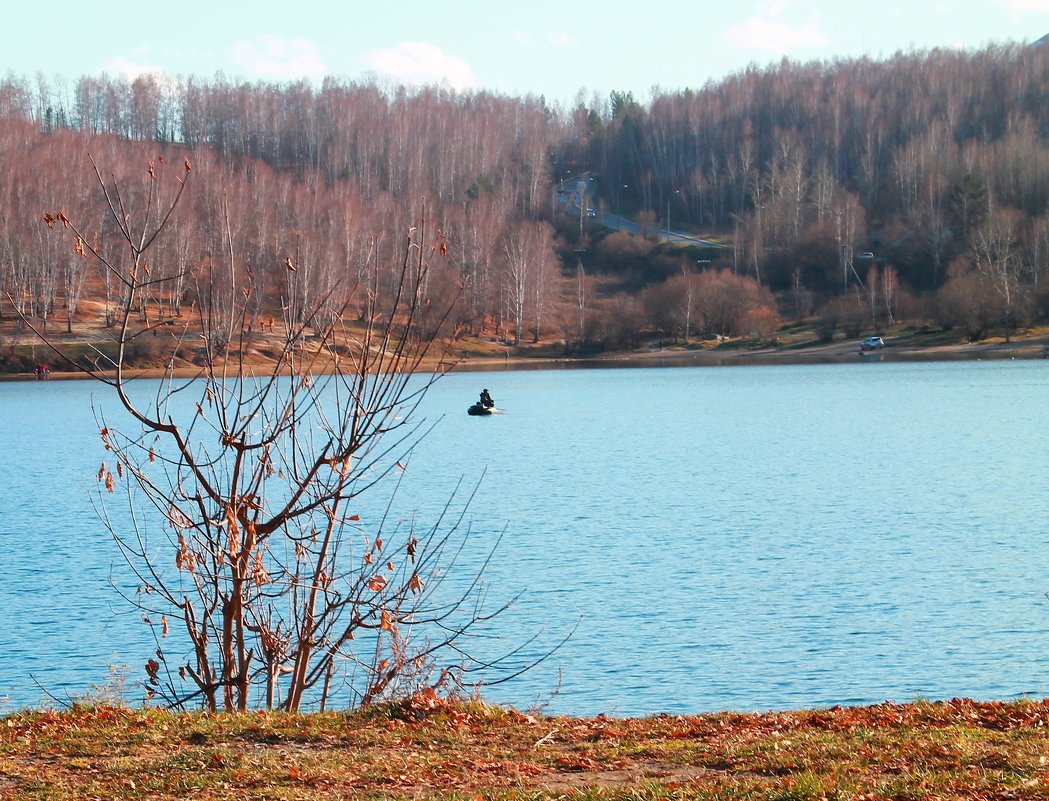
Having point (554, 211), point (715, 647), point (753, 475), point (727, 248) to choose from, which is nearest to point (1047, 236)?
point (727, 248)

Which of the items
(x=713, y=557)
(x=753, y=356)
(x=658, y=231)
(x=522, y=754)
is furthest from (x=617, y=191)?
(x=522, y=754)

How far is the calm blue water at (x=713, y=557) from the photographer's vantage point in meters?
15.1

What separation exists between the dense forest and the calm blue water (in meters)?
25.9

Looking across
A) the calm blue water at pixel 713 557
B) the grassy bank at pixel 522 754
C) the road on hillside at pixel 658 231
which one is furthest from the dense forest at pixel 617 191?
the grassy bank at pixel 522 754

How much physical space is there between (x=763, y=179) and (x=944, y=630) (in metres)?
124

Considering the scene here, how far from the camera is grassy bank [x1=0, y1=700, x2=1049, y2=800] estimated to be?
6.78 meters

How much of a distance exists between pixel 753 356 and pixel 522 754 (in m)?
87.9

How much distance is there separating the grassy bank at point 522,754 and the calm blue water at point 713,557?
200 inches

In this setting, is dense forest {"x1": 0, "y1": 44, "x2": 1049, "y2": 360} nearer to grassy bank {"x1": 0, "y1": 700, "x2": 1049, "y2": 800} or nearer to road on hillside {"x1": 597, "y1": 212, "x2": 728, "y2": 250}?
road on hillside {"x1": 597, "y1": 212, "x2": 728, "y2": 250}

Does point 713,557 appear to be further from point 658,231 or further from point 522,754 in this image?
point 658,231

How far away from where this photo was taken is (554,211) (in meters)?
142

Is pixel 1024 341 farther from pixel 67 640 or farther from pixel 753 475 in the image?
pixel 67 640

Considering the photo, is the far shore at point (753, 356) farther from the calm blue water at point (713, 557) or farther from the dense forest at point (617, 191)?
the calm blue water at point (713, 557)

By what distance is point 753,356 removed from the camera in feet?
308
